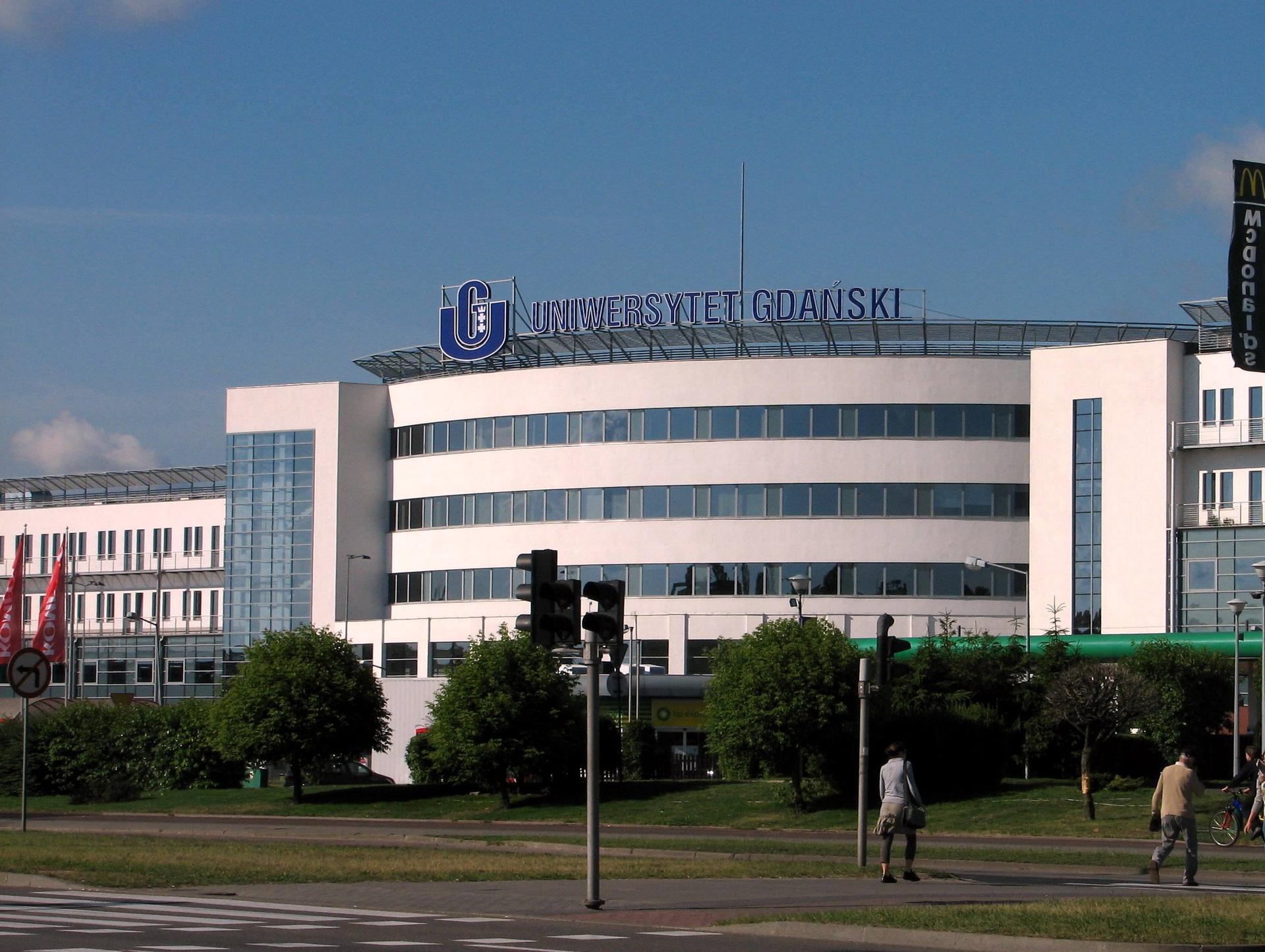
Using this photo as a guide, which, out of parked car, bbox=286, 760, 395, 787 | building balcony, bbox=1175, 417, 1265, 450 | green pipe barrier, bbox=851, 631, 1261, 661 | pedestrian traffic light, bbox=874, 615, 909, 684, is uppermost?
building balcony, bbox=1175, 417, 1265, 450

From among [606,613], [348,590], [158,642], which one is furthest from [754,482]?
[606,613]

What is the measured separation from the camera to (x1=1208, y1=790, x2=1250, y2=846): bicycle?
33.2m

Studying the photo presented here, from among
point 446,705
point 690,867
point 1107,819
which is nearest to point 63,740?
point 446,705

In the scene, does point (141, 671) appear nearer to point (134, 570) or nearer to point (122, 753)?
point (134, 570)

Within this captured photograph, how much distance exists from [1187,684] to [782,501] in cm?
2657

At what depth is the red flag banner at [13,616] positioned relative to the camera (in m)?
81.4

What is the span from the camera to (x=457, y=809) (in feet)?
173

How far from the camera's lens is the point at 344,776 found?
66188 mm

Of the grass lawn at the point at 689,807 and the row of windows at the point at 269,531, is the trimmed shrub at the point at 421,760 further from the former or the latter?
the row of windows at the point at 269,531

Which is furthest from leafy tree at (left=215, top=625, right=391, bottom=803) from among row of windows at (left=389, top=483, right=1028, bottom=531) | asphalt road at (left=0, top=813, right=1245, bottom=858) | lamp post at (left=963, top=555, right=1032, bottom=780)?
row of windows at (left=389, top=483, right=1028, bottom=531)

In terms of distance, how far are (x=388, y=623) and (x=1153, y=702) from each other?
156 feet

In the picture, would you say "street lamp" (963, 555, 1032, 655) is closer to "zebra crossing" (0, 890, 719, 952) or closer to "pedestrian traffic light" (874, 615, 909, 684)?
"pedestrian traffic light" (874, 615, 909, 684)

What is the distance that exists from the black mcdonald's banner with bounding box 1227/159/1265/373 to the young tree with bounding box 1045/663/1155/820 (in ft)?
62.6

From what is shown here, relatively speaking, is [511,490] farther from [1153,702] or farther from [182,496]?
[1153,702]
